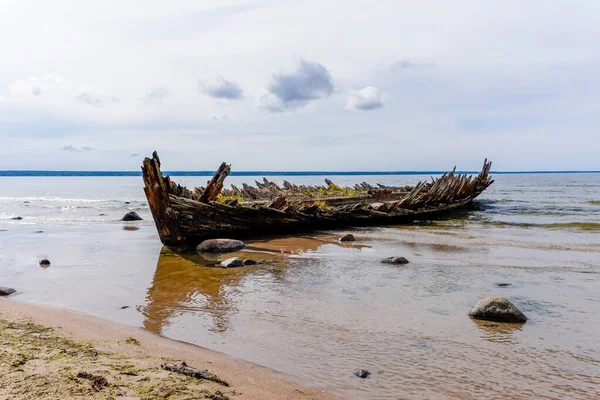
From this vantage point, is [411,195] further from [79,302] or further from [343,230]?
[79,302]

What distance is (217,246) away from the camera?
12.3 meters

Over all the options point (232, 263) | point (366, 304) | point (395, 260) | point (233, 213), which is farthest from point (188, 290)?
point (233, 213)

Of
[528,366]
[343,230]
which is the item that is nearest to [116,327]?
[528,366]

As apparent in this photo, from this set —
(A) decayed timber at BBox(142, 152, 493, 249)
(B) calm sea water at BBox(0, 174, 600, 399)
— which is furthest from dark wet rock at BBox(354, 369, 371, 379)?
(A) decayed timber at BBox(142, 152, 493, 249)

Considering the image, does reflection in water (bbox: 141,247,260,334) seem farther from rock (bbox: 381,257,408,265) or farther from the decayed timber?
rock (bbox: 381,257,408,265)

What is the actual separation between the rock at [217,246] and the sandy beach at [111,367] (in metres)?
6.34

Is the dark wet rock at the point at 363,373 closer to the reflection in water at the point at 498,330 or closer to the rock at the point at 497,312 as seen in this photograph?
the reflection in water at the point at 498,330

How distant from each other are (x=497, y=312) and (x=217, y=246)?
776cm

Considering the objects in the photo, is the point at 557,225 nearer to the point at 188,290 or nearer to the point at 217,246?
the point at 217,246

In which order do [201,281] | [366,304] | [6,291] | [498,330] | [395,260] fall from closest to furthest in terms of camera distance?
[498,330]
[366,304]
[6,291]
[201,281]
[395,260]

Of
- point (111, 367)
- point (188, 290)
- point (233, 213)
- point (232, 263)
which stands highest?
point (233, 213)

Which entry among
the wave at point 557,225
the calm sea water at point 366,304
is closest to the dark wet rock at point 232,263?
the calm sea water at point 366,304

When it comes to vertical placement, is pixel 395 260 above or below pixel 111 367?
below

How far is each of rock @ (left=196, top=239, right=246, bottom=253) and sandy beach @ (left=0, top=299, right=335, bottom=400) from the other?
6.34 meters
